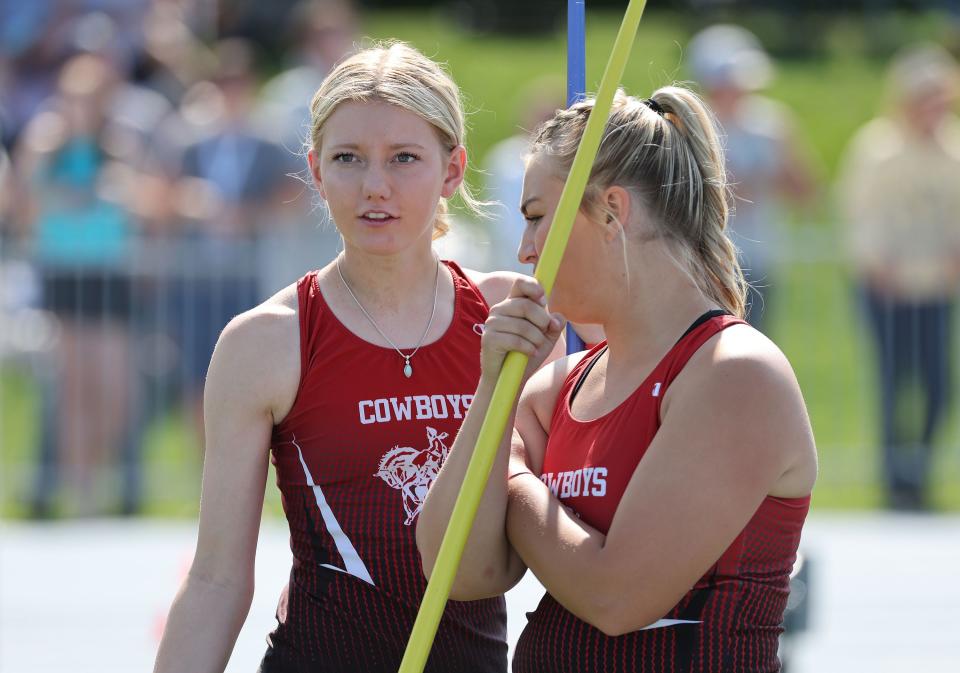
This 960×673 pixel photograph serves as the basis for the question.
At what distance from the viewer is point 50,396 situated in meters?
8.89

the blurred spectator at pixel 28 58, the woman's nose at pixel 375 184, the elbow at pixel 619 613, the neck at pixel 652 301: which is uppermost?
the blurred spectator at pixel 28 58

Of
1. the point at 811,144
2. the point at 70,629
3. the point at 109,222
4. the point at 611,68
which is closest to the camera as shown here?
the point at 611,68

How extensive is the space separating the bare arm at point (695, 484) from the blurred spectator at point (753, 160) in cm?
589

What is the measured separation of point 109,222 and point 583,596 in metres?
6.57

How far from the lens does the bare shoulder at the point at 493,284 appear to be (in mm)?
3297

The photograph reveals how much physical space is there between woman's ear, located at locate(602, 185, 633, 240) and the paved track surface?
2.71 meters

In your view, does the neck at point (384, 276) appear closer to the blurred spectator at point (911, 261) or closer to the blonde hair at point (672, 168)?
the blonde hair at point (672, 168)

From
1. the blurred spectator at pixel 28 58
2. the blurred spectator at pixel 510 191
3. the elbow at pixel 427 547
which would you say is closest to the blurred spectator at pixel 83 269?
the blurred spectator at pixel 510 191

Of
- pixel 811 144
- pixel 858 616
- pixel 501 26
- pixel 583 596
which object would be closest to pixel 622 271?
pixel 583 596

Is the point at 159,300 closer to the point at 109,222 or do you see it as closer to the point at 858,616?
the point at 109,222

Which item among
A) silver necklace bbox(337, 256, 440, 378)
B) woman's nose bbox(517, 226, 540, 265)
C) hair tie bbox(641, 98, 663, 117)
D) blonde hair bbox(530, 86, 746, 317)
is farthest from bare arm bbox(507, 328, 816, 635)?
silver necklace bbox(337, 256, 440, 378)

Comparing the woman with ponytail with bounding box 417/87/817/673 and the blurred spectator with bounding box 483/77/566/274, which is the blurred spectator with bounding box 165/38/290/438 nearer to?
the blurred spectator with bounding box 483/77/566/274

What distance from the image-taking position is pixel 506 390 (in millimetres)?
2539

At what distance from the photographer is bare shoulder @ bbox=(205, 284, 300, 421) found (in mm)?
2947
